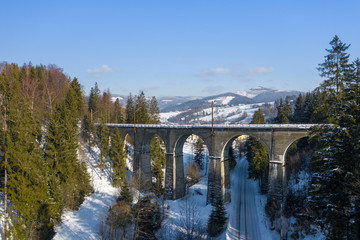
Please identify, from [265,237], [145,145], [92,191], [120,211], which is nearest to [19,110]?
[120,211]

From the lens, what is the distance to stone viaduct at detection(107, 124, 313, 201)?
100ft

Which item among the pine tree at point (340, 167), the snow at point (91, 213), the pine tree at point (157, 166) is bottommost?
the snow at point (91, 213)

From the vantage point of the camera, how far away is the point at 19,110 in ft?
73.8

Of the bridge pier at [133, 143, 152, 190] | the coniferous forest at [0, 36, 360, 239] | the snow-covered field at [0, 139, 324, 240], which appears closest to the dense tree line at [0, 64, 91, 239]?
the coniferous forest at [0, 36, 360, 239]

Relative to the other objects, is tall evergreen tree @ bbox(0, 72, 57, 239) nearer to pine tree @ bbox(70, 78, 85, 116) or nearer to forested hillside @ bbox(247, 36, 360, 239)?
forested hillside @ bbox(247, 36, 360, 239)

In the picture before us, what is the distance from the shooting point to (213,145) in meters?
35.7

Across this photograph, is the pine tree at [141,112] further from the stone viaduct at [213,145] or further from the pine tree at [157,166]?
the stone viaduct at [213,145]

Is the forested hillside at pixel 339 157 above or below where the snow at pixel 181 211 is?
above

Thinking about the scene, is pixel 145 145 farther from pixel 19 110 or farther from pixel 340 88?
pixel 340 88

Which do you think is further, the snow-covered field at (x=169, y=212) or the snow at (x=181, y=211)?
the snow at (x=181, y=211)

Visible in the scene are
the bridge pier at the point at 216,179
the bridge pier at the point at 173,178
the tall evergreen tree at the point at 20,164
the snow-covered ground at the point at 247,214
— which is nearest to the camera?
the tall evergreen tree at the point at 20,164

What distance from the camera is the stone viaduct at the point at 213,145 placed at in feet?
100

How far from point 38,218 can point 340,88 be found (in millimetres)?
29409

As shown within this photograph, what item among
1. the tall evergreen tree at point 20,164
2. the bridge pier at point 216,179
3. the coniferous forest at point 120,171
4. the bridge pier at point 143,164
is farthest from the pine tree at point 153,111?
the tall evergreen tree at point 20,164
